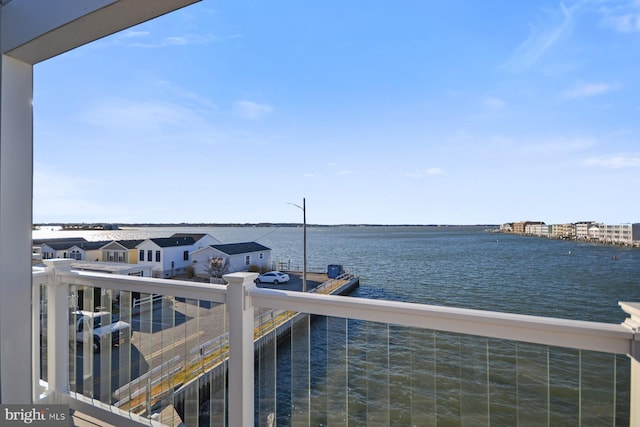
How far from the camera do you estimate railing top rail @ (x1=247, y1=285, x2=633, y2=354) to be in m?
0.86

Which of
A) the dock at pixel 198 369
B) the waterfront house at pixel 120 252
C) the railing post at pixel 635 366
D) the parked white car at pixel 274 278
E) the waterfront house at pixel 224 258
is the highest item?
the railing post at pixel 635 366

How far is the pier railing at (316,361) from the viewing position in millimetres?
905

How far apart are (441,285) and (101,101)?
15.5 metres

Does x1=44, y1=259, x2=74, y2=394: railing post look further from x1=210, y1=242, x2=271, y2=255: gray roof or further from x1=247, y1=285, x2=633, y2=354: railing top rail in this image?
x1=210, y1=242, x2=271, y2=255: gray roof

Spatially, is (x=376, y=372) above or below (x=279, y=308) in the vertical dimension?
below

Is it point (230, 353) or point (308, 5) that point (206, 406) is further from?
point (308, 5)

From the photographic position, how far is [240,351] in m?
1.29

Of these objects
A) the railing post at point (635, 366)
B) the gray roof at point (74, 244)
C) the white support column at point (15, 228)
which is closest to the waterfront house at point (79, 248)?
the gray roof at point (74, 244)

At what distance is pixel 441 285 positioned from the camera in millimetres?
15945

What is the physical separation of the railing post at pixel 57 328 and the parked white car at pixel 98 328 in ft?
0.22

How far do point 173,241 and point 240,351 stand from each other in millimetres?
14244

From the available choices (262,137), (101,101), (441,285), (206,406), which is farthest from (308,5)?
(441,285)

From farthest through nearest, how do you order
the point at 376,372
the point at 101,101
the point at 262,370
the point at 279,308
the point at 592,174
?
the point at 592,174, the point at 101,101, the point at 262,370, the point at 279,308, the point at 376,372
